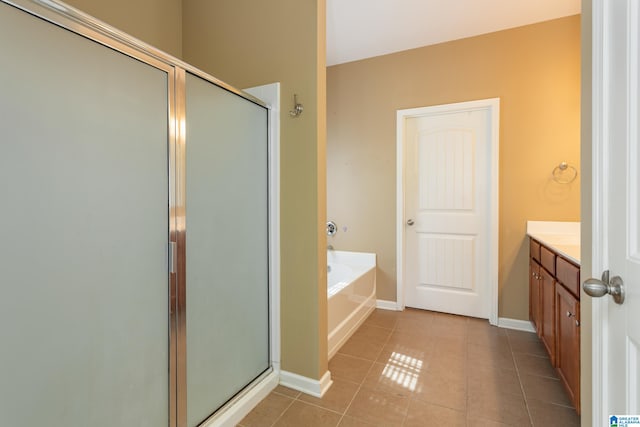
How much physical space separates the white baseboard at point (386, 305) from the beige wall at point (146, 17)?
2.80 m

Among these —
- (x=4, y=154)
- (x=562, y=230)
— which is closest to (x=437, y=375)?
(x=562, y=230)

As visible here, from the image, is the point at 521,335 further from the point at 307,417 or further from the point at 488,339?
the point at 307,417

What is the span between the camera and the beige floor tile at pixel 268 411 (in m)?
1.48

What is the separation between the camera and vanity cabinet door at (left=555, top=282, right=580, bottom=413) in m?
1.39

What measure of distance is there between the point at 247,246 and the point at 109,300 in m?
0.70

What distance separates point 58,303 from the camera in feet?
2.90

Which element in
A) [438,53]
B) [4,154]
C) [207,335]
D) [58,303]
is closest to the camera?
[4,154]

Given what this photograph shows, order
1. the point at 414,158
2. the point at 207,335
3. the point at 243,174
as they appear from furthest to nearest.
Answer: the point at 414,158 < the point at 243,174 < the point at 207,335

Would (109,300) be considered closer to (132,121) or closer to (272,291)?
(132,121)

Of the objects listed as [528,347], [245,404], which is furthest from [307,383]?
[528,347]

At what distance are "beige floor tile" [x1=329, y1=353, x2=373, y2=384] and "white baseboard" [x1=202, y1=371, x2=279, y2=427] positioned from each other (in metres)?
0.41

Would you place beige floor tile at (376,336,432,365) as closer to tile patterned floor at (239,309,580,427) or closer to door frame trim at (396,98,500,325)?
tile patterned floor at (239,309,580,427)

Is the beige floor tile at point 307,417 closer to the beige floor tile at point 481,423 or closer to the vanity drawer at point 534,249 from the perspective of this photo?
the beige floor tile at point 481,423
